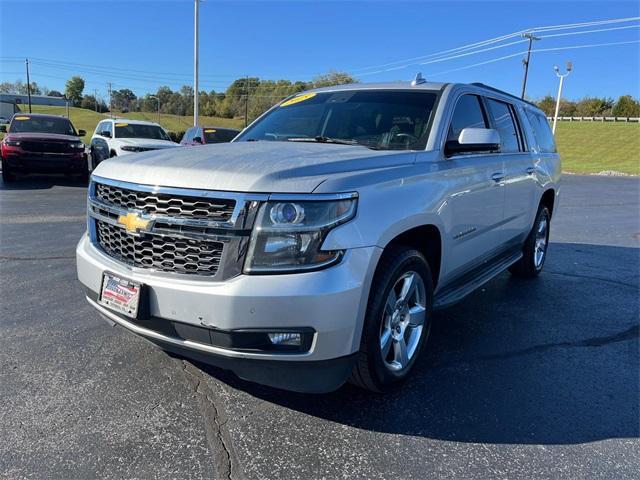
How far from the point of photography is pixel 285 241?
92.6 inches

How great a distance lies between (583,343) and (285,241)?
2919mm

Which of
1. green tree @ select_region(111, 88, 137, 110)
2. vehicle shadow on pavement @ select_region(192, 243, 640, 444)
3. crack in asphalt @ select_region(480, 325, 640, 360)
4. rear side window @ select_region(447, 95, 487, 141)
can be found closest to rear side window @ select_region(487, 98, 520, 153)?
rear side window @ select_region(447, 95, 487, 141)

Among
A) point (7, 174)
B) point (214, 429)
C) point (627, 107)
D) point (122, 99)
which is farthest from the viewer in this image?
point (122, 99)

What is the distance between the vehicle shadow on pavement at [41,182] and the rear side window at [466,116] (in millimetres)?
11487

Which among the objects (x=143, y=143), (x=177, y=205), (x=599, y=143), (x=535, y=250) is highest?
(x=599, y=143)

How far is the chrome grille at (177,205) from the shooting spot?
241 cm

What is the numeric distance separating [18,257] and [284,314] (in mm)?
4917

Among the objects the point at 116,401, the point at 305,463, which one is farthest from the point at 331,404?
the point at 116,401

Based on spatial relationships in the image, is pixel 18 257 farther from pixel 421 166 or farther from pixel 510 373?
pixel 510 373

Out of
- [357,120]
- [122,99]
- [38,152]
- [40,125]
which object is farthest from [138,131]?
[122,99]

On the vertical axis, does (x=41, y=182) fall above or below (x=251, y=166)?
below

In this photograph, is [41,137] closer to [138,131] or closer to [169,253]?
[138,131]

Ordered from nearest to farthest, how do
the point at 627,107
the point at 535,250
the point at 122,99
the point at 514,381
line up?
the point at 514,381, the point at 535,250, the point at 627,107, the point at 122,99

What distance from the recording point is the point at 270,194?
2.36 meters
